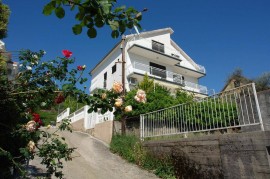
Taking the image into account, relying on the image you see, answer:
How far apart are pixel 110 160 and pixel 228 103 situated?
569 cm

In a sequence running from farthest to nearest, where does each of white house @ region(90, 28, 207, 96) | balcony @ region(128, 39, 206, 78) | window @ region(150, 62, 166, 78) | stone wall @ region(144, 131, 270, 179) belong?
window @ region(150, 62, 166, 78)
balcony @ region(128, 39, 206, 78)
white house @ region(90, 28, 207, 96)
stone wall @ region(144, 131, 270, 179)

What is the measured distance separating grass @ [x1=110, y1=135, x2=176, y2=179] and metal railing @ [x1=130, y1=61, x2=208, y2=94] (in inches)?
530

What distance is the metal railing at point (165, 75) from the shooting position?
2424 centimetres

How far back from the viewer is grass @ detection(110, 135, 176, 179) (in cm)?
740

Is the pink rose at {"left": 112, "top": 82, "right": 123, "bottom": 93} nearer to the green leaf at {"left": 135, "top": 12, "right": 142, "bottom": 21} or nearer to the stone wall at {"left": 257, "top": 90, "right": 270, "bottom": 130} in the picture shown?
the green leaf at {"left": 135, "top": 12, "right": 142, "bottom": 21}

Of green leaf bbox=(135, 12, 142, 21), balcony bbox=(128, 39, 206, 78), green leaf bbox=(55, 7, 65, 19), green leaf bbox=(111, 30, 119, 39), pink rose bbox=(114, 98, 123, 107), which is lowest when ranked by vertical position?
pink rose bbox=(114, 98, 123, 107)

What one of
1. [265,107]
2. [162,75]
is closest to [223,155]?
[265,107]

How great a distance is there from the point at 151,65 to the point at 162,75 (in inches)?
69.4

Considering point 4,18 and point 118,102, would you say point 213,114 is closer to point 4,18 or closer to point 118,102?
point 118,102

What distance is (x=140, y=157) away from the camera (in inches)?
352

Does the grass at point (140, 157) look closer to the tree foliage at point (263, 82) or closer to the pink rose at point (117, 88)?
the pink rose at point (117, 88)

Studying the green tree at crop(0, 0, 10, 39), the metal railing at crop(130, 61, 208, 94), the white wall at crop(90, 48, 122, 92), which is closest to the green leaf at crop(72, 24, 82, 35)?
the green tree at crop(0, 0, 10, 39)

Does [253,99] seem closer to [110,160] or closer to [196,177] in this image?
[196,177]

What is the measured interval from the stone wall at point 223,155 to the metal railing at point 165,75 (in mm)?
16891
